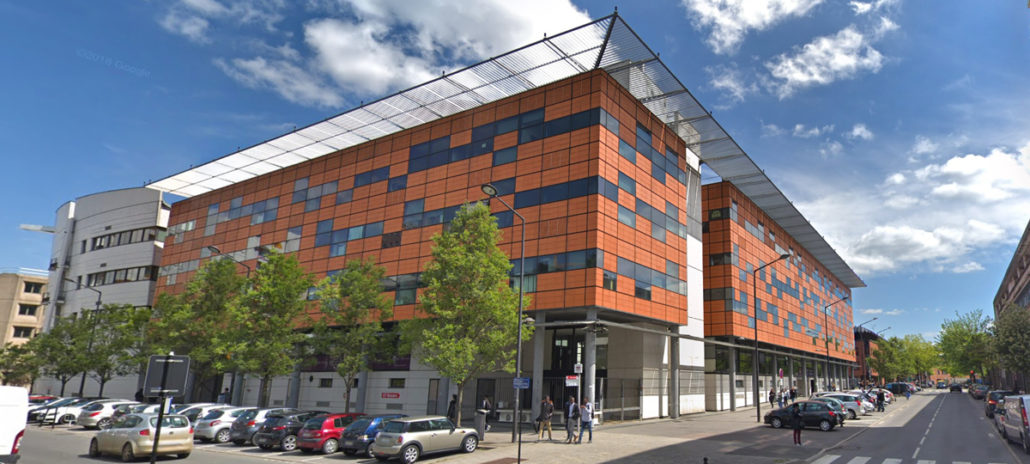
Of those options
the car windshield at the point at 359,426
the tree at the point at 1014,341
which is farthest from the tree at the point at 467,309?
the tree at the point at 1014,341

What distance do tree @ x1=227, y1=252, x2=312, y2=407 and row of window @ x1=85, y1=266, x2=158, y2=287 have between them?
34888 mm

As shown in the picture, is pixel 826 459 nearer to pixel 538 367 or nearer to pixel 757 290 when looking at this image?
pixel 538 367

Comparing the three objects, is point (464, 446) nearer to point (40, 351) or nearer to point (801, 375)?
point (40, 351)

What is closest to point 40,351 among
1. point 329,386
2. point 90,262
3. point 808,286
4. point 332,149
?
point 90,262

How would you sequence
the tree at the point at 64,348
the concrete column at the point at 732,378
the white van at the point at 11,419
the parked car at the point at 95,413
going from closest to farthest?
the white van at the point at 11,419, the parked car at the point at 95,413, the tree at the point at 64,348, the concrete column at the point at 732,378

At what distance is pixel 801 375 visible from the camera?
79.9 meters

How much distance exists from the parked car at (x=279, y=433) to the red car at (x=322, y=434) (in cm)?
68

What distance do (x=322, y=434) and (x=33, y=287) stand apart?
301 feet

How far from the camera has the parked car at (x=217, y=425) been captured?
2753 centimetres

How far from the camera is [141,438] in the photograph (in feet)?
66.8

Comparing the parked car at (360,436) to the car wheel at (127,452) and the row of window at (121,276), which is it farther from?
the row of window at (121,276)

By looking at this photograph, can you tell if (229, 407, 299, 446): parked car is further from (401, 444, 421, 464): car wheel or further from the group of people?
the group of people

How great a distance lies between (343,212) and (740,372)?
40714 mm

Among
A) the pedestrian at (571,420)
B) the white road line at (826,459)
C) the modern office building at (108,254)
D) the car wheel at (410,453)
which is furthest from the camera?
the modern office building at (108,254)
